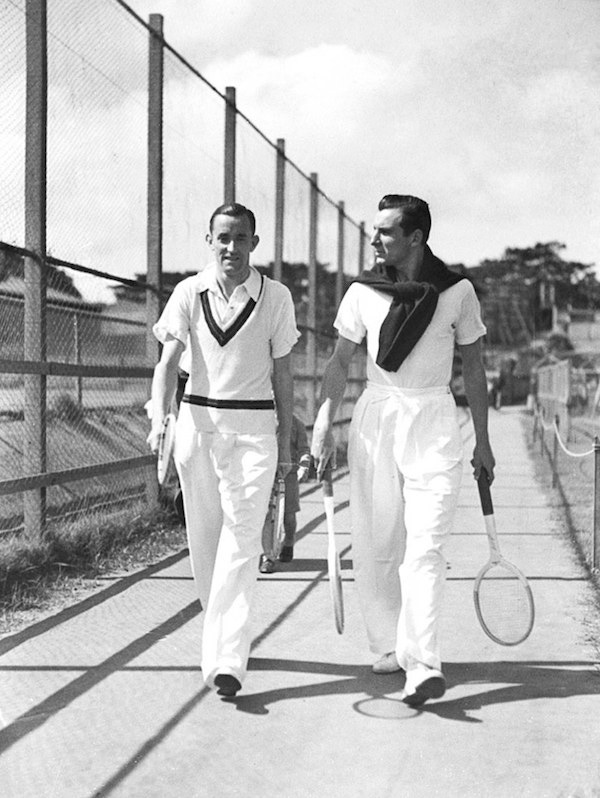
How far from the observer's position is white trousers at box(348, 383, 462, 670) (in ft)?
14.6

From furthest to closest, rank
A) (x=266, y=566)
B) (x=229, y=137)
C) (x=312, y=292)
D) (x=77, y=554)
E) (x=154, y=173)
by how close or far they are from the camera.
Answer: (x=312, y=292)
(x=229, y=137)
(x=154, y=173)
(x=266, y=566)
(x=77, y=554)

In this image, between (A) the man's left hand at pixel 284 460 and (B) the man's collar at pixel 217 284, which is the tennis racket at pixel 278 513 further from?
(B) the man's collar at pixel 217 284

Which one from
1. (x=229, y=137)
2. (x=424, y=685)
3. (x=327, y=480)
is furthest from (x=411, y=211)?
(x=229, y=137)

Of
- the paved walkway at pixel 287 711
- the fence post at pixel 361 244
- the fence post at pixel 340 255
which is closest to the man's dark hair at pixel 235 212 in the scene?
the paved walkway at pixel 287 711

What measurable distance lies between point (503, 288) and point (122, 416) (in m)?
81.2

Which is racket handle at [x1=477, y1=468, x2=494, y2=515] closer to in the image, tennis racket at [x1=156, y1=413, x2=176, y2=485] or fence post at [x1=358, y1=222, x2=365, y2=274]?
tennis racket at [x1=156, y1=413, x2=176, y2=485]

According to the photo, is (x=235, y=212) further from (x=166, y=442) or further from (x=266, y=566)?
(x=266, y=566)

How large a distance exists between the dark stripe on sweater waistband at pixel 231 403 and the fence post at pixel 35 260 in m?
2.13

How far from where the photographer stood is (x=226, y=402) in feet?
15.3

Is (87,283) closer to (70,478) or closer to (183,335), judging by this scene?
(70,478)

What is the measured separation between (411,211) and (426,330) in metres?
0.47

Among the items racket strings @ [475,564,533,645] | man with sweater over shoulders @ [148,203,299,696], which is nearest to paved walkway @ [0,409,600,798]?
racket strings @ [475,564,533,645]

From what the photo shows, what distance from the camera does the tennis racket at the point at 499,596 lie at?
16.1 ft

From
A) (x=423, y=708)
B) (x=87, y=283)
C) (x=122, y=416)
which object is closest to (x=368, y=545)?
(x=423, y=708)
